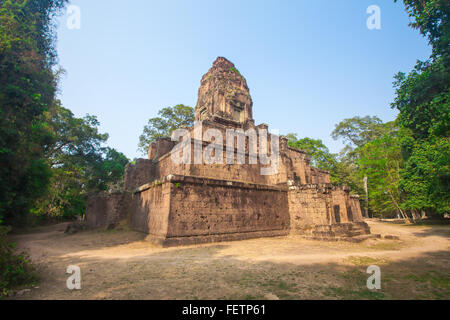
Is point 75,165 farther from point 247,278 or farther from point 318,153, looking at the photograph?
point 318,153

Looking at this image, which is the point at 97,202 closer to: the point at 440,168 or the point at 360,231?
the point at 360,231

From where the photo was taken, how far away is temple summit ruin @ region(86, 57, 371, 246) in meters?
9.01

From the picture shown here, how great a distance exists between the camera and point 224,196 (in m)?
10.3

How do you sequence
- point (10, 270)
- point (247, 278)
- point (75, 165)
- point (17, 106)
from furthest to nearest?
point (75, 165) → point (17, 106) → point (247, 278) → point (10, 270)

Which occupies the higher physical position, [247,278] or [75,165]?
[75,165]

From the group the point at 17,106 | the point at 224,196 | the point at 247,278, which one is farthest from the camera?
the point at 224,196

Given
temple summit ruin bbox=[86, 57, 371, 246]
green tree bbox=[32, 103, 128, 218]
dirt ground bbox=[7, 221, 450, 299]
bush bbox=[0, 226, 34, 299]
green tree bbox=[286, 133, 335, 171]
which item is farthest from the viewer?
green tree bbox=[286, 133, 335, 171]

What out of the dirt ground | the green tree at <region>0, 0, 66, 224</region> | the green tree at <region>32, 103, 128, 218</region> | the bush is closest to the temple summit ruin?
the dirt ground

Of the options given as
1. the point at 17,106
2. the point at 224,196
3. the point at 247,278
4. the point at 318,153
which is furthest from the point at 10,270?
the point at 318,153

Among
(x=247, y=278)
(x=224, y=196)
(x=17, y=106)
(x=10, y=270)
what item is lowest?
(x=247, y=278)

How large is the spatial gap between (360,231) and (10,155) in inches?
671

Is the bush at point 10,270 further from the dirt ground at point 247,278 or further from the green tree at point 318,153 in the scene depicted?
the green tree at point 318,153

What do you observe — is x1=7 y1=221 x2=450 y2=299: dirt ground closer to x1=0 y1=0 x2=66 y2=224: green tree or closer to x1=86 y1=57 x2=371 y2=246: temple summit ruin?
x1=86 y1=57 x2=371 y2=246: temple summit ruin

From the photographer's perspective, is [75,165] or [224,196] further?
[75,165]
